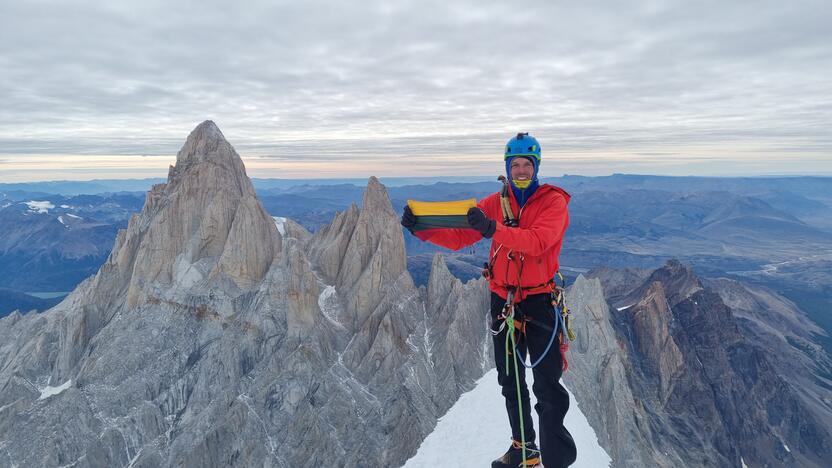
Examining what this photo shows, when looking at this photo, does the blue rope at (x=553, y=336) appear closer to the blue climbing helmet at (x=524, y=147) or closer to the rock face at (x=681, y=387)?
the blue climbing helmet at (x=524, y=147)

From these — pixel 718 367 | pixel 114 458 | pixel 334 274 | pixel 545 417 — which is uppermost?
pixel 545 417

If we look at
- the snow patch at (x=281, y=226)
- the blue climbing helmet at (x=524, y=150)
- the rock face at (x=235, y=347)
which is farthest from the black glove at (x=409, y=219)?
the snow patch at (x=281, y=226)

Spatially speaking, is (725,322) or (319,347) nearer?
(319,347)

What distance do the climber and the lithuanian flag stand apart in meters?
0.17

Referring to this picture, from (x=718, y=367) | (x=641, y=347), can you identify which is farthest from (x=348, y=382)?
(x=718, y=367)

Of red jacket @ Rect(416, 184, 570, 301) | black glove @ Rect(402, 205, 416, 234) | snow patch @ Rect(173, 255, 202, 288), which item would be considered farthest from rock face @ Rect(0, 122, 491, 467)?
black glove @ Rect(402, 205, 416, 234)

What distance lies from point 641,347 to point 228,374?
77.4 m

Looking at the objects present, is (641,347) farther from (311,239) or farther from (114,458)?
(114,458)

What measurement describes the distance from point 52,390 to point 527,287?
56156 millimetres

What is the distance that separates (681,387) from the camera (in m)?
87.9

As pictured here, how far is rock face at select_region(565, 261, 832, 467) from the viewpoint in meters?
46.8

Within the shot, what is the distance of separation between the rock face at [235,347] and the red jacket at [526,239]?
29088 mm

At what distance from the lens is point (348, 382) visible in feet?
146

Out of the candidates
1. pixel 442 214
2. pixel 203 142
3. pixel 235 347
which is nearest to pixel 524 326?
pixel 442 214
